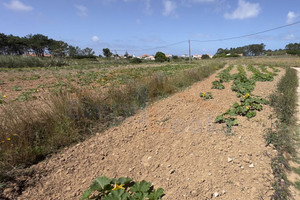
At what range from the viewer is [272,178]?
199cm

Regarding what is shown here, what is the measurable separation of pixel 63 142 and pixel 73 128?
1.06ft

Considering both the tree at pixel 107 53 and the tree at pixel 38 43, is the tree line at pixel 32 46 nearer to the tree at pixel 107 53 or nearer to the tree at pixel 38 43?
the tree at pixel 38 43

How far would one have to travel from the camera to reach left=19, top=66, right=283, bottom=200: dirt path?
1.94 m

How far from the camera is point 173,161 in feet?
7.86

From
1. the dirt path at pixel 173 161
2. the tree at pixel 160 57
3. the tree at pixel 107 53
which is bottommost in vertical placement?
the dirt path at pixel 173 161

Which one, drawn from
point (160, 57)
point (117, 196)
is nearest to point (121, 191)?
point (117, 196)

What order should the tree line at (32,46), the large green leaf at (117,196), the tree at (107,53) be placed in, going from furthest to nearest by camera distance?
the tree at (107,53) → the tree line at (32,46) → the large green leaf at (117,196)

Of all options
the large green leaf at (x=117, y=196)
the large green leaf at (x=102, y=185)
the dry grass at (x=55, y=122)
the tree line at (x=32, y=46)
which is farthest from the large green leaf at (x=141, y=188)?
the tree line at (x=32, y=46)

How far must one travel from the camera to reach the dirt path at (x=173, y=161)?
1.94 m

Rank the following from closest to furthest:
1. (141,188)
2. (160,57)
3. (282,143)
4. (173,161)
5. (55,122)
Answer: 1. (141,188)
2. (173,161)
3. (282,143)
4. (55,122)
5. (160,57)

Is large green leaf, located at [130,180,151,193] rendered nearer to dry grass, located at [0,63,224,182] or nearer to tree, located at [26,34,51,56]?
dry grass, located at [0,63,224,182]

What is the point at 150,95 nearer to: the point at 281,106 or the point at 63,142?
the point at 63,142

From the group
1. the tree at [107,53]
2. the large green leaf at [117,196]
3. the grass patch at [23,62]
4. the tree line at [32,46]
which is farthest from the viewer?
the tree at [107,53]

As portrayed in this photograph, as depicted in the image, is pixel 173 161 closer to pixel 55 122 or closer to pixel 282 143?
pixel 282 143
